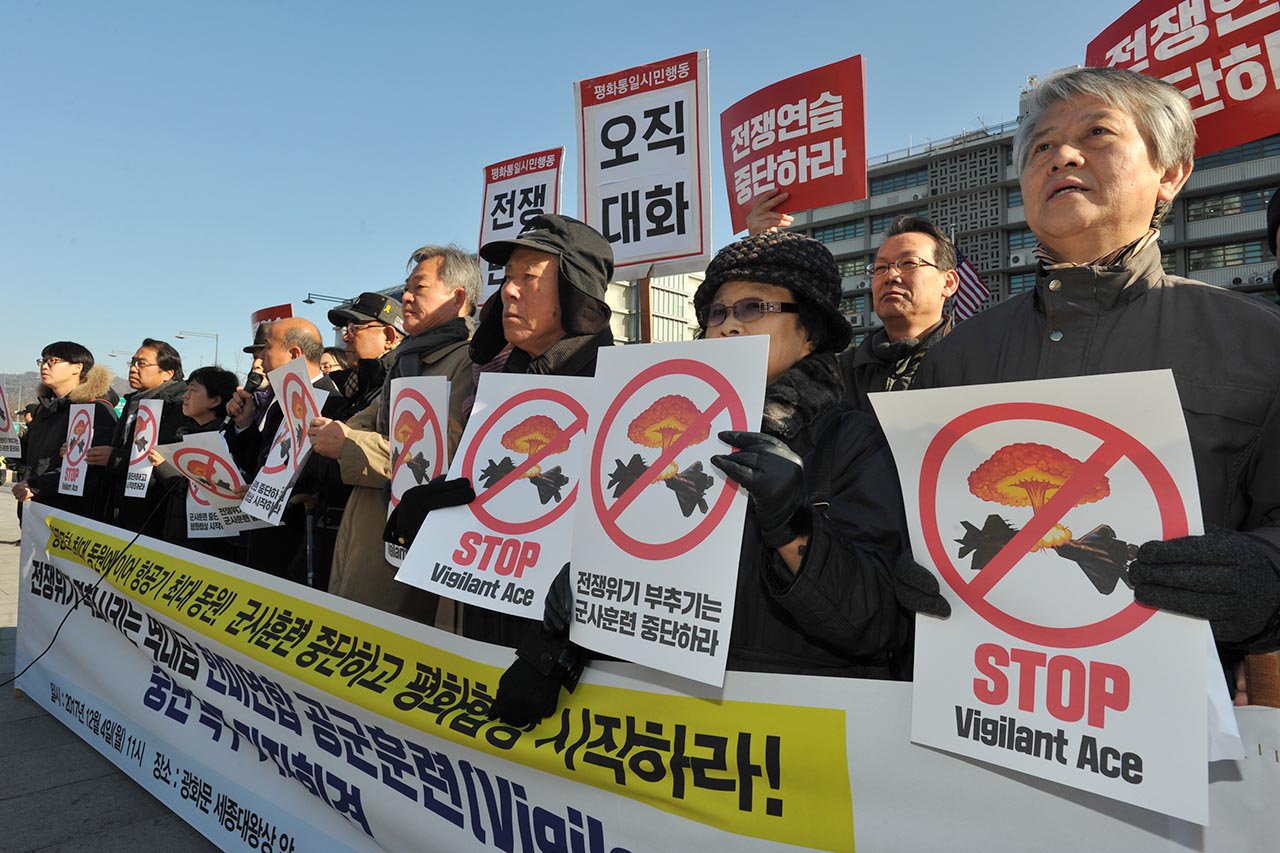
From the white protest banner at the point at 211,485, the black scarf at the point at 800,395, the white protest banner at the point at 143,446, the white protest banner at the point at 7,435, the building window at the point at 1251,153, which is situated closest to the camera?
the black scarf at the point at 800,395

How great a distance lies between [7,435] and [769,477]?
726 centimetres

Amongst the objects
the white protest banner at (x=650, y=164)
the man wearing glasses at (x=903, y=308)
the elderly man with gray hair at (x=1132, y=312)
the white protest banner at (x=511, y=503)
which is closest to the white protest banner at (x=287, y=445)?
the white protest banner at (x=511, y=503)

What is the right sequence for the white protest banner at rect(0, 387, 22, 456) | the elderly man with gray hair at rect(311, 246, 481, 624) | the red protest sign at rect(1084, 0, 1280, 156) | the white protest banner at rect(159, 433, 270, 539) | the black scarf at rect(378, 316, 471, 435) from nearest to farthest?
the red protest sign at rect(1084, 0, 1280, 156) < the elderly man with gray hair at rect(311, 246, 481, 624) < the black scarf at rect(378, 316, 471, 435) < the white protest banner at rect(159, 433, 270, 539) < the white protest banner at rect(0, 387, 22, 456)

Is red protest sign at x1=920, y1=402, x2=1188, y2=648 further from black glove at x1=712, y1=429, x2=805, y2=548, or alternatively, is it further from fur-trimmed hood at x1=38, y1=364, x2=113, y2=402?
fur-trimmed hood at x1=38, y1=364, x2=113, y2=402

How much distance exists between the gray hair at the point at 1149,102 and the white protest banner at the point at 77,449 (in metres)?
5.83

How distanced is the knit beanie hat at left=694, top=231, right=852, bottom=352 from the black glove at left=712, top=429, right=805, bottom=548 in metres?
0.54

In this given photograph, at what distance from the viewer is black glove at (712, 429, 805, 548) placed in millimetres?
1302

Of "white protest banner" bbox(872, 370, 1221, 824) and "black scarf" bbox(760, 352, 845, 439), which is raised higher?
"black scarf" bbox(760, 352, 845, 439)

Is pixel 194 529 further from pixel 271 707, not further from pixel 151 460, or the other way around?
pixel 271 707

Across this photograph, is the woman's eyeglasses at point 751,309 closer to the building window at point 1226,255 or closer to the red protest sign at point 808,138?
the red protest sign at point 808,138

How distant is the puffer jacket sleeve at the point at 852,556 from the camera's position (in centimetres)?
137

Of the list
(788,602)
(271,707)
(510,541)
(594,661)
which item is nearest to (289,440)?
(271,707)

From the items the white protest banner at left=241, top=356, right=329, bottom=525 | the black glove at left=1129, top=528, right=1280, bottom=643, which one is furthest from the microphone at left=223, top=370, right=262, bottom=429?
the black glove at left=1129, top=528, right=1280, bottom=643

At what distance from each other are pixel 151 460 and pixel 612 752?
4141mm
